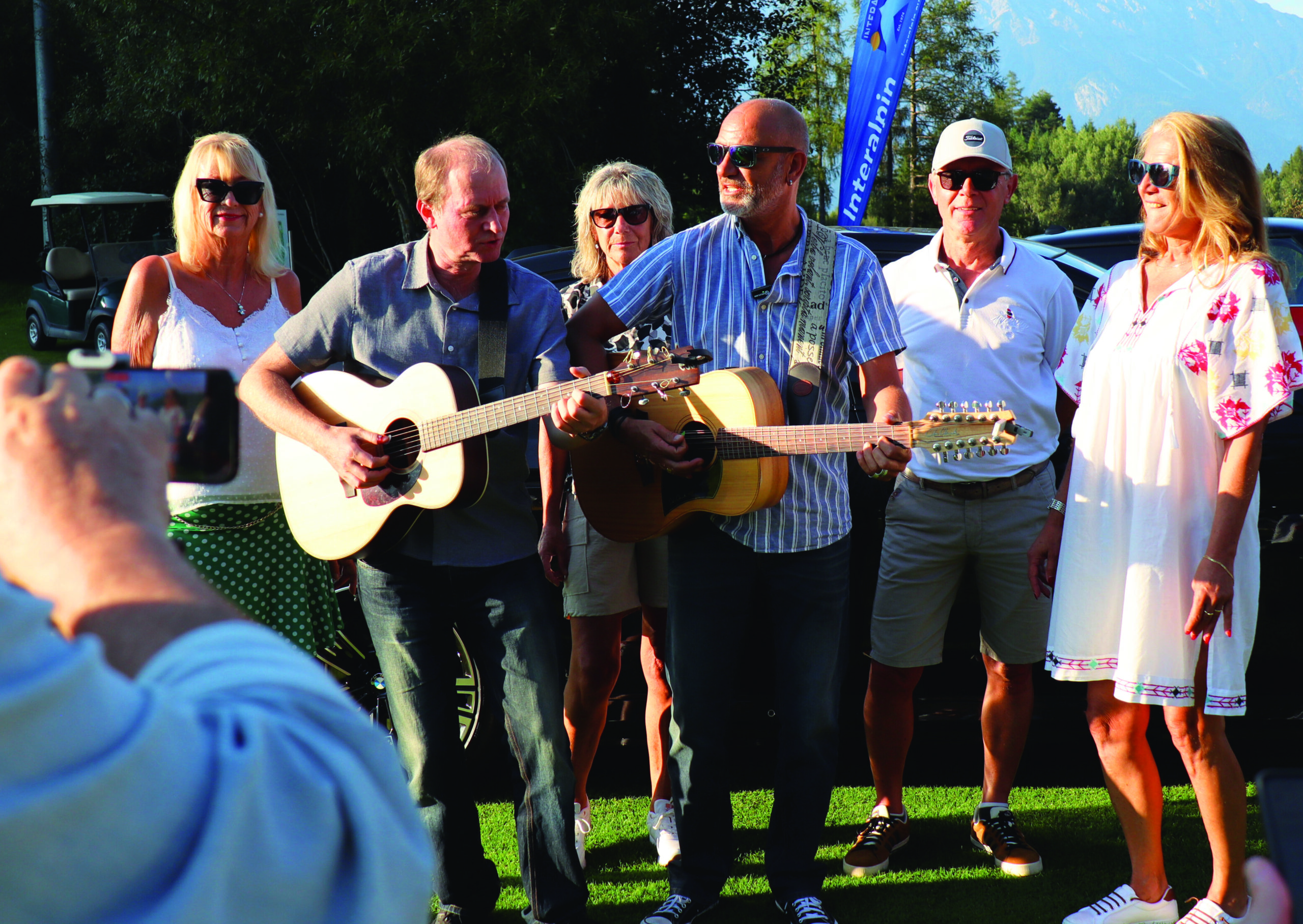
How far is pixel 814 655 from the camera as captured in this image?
3176 mm

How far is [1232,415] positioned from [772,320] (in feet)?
3.86

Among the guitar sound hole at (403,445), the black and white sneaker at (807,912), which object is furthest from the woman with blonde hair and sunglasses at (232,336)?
the black and white sneaker at (807,912)

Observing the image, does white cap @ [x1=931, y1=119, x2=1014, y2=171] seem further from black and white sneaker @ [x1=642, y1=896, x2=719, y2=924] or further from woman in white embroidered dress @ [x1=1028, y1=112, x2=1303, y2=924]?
black and white sneaker @ [x1=642, y1=896, x2=719, y2=924]

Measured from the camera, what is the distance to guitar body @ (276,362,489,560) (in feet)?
9.81

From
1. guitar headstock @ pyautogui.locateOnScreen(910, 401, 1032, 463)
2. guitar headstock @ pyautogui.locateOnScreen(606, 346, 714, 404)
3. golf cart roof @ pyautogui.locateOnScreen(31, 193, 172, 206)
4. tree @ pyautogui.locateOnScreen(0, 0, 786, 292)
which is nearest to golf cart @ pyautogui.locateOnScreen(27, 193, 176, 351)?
golf cart roof @ pyautogui.locateOnScreen(31, 193, 172, 206)

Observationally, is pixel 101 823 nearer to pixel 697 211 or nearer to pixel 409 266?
pixel 409 266

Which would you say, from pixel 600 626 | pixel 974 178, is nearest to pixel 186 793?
pixel 600 626

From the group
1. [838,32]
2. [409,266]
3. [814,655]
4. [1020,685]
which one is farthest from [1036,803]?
[838,32]

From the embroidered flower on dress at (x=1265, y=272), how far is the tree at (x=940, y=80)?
122 ft

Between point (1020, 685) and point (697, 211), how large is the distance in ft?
52.2

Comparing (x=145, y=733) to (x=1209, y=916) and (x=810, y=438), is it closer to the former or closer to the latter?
(x=810, y=438)

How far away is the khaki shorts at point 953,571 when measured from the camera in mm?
3621

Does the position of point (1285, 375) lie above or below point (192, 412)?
below

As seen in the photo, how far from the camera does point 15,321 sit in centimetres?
2033
